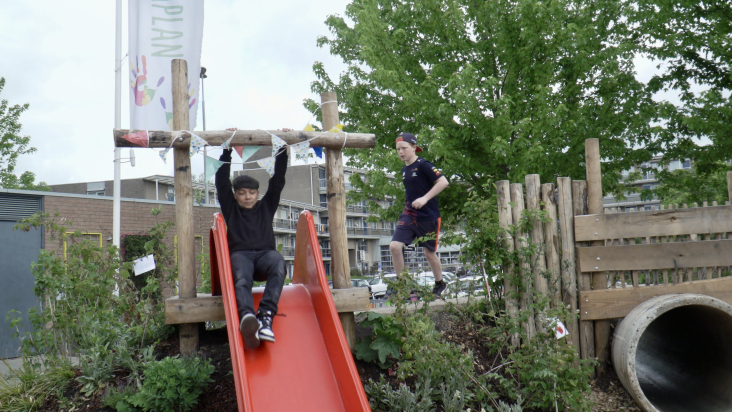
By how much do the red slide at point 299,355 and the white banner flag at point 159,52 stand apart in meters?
4.06

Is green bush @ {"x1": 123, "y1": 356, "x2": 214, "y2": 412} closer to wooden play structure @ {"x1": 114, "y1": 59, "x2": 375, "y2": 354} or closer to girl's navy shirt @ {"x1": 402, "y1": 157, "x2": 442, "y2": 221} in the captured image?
wooden play structure @ {"x1": 114, "y1": 59, "x2": 375, "y2": 354}

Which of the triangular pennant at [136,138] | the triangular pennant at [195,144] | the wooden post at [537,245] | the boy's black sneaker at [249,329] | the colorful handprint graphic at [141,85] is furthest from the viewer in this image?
the colorful handprint graphic at [141,85]

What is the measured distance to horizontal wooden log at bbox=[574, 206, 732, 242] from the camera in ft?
16.9

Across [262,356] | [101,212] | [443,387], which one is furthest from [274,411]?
[101,212]

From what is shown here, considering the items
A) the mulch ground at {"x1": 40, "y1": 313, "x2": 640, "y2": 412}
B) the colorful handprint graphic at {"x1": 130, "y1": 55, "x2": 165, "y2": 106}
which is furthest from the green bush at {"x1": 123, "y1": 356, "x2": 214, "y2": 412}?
the colorful handprint graphic at {"x1": 130, "y1": 55, "x2": 165, "y2": 106}

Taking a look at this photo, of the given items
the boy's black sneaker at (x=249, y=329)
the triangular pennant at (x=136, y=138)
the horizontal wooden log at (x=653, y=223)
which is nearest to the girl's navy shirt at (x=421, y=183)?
the horizontal wooden log at (x=653, y=223)

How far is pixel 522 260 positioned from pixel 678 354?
2.52 meters

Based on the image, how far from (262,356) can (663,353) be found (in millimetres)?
4912

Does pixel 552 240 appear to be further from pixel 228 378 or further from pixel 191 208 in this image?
pixel 191 208

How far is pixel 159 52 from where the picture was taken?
791 cm

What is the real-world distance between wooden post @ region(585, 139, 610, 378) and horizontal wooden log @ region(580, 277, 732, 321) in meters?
0.12

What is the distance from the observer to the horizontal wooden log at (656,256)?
5113 millimetres

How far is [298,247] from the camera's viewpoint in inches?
191

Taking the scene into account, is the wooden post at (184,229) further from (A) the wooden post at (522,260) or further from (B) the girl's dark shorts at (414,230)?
(A) the wooden post at (522,260)
